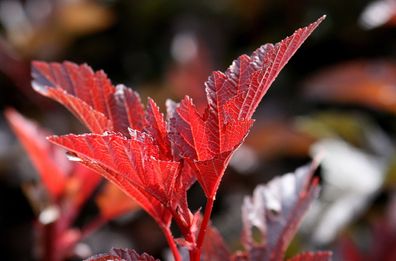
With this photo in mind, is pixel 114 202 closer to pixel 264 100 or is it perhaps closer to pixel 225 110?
pixel 225 110

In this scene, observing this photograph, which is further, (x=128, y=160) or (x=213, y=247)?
(x=213, y=247)

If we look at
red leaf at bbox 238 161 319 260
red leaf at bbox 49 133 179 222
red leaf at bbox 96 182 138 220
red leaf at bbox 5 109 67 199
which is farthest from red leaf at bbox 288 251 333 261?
red leaf at bbox 5 109 67 199

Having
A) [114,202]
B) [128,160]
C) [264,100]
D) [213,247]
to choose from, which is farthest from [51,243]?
[264,100]

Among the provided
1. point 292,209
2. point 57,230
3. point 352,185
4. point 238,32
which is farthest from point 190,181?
point 238,32

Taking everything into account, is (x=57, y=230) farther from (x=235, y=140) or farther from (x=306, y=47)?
(x=306, y=47)

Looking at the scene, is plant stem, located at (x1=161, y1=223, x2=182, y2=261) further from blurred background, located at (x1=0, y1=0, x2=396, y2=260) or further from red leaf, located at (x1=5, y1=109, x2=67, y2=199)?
blurred background, located at (x1=0, y1=0, x2=396, y2=260)

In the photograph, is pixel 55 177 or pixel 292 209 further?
pixel 55 177

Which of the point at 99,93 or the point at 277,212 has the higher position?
the point at 99,93
